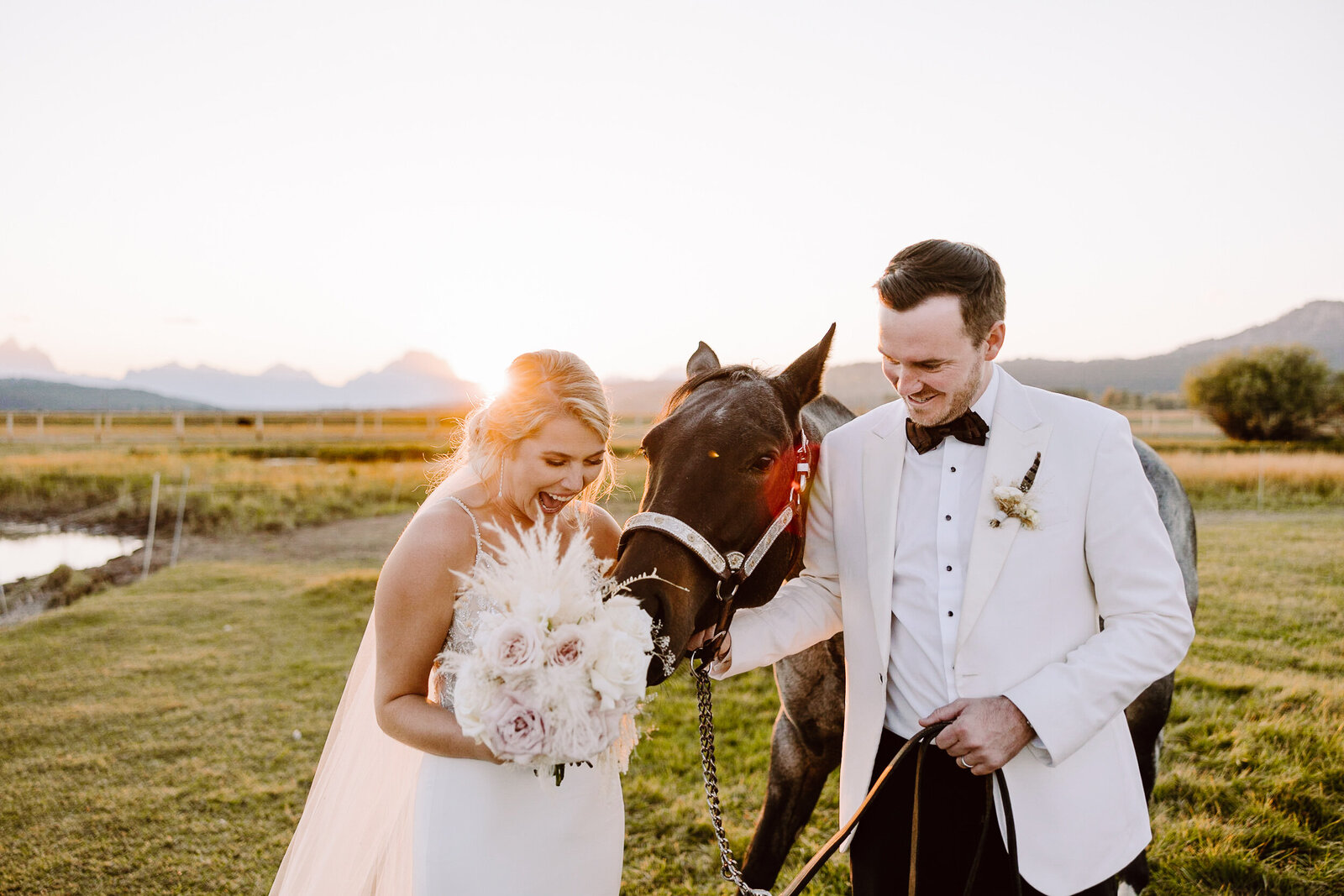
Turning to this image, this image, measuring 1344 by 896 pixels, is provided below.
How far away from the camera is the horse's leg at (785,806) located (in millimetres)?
3273

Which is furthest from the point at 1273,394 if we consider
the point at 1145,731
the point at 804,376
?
the point at 804,376

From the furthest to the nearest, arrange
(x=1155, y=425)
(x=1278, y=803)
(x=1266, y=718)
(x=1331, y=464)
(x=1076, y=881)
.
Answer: (x=1155, y=425)
(x=1331, y=464)
(x=1266, y=718)
(x=1278, y=803)
(x=1076, y=881)

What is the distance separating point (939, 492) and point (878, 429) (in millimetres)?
327

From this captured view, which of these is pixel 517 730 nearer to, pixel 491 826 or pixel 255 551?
pixel 491 826

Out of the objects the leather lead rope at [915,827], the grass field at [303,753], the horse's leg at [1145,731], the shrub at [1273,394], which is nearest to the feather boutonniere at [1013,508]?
the leather lead rope at [915,827]

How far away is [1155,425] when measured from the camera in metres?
53.6

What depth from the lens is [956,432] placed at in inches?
91.5

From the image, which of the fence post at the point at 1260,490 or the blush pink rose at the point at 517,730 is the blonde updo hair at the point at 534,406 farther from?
the fence post at the point at 1260,490

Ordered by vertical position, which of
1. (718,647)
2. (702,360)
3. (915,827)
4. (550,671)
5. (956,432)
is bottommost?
(915,827)

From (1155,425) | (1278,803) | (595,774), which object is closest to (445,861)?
(595,774)

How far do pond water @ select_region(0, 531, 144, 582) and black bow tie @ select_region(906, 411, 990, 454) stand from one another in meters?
17.4

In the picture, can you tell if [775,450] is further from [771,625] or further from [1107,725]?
[1107,725]

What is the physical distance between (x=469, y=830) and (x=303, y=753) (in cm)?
521

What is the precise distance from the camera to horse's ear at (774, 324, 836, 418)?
2.68 metres
